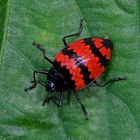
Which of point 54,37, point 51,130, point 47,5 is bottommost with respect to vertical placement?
point 51,130

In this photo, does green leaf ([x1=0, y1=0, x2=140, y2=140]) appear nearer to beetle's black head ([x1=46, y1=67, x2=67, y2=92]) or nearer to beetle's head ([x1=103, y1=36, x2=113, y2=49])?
beetle's head ([x1=103, y1=36, x2=113, y2=49])

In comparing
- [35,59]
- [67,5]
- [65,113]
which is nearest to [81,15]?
[67,5]

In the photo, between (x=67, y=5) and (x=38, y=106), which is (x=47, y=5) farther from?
(x=38, y=106)

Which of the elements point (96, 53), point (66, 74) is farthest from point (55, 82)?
point (96, 53)

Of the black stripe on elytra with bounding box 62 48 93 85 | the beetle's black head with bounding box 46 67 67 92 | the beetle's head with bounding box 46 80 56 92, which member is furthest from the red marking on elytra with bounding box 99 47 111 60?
the beetle's head with bounding box 46 80 56 92

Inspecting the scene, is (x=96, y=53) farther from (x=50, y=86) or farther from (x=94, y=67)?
(x=50, y=86)

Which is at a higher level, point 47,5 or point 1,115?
point 47,5
